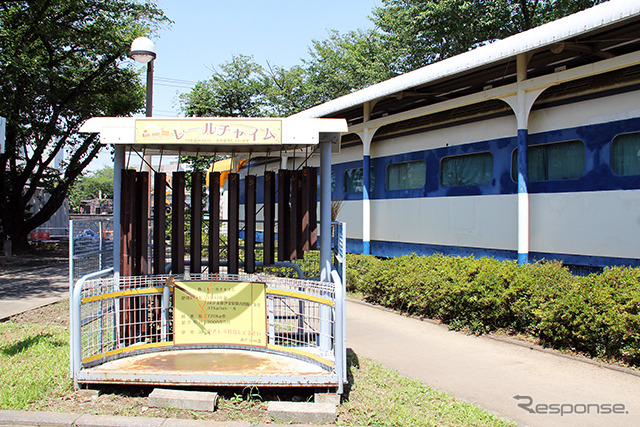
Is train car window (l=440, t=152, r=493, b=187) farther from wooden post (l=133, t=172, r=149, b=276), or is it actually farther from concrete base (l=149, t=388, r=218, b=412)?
concrete base (l=149, t=388, r=218, b=412)

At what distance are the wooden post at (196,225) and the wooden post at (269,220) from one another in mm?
697

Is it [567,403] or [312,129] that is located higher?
[312,129]

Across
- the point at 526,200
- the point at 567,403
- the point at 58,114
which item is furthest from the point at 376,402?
the point at 58,114

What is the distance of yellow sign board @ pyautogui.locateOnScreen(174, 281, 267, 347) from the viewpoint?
17.2 ft

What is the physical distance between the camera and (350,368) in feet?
18.6

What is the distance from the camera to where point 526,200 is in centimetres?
847

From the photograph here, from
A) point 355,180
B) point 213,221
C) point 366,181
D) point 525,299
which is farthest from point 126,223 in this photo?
point 355,180

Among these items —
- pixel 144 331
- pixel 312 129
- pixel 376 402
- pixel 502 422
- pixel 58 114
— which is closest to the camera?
pixel 502 422

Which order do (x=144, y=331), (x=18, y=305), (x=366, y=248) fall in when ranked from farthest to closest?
(x=366, y=248) < (x=18, y=305) < (x=144, y=331)

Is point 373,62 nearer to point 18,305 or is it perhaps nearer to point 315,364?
point 18,305

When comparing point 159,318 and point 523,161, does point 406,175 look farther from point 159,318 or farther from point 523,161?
point 159,318

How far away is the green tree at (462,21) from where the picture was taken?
22641 millimetres

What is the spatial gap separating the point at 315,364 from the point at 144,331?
188 cm

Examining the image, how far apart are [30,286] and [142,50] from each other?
6707 mm
